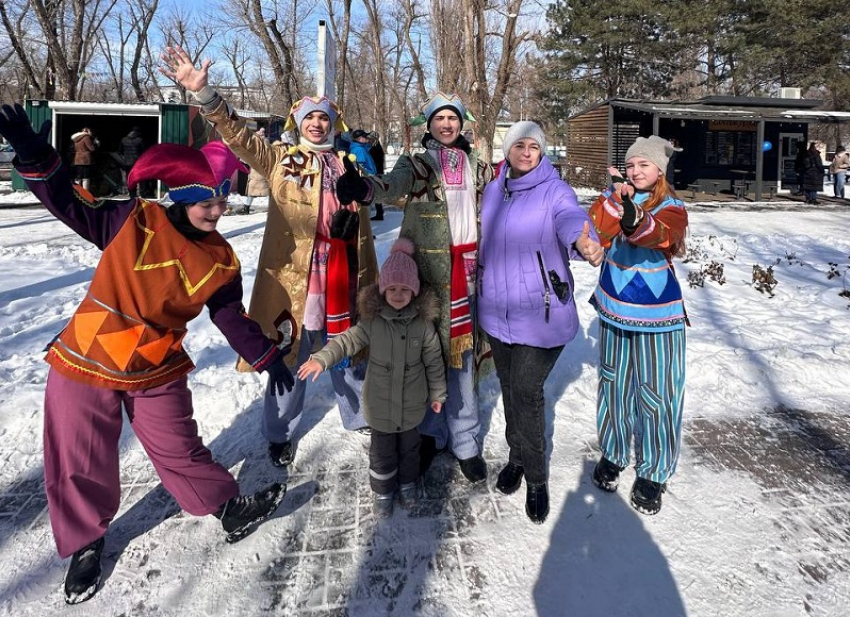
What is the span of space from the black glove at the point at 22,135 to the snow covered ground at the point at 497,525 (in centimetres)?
162

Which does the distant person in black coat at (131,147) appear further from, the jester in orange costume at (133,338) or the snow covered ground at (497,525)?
the jester in orange costume at (133,338)

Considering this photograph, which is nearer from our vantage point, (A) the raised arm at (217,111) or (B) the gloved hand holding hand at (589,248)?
(B) the gloved hand holding hand at (589,248)

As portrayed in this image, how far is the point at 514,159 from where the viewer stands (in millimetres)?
2596

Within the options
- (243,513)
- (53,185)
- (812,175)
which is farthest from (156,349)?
(812,175)

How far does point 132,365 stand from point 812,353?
4669mm

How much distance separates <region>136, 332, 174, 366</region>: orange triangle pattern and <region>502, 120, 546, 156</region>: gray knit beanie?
1629mm

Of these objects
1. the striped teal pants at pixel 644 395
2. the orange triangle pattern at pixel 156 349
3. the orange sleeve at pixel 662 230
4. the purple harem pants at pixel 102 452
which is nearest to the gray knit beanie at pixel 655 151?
the orange sleeve at pixel 662 230

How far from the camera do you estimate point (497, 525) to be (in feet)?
8.64

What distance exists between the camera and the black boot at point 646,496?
2.71 metres

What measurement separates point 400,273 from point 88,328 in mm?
1243

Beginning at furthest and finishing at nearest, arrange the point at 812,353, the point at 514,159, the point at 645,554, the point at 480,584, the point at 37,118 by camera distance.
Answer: the point at 37,118 < the point at 812,353 < the point at 514,159 < the point at 645,554 < the point at 480,584

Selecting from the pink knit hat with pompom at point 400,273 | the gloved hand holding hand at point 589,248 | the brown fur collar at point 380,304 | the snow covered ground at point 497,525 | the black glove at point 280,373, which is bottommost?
the snow covered ground at point 497,525

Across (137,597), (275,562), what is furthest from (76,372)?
(275,562)

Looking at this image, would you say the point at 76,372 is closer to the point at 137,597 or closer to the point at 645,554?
the point at 137,597
